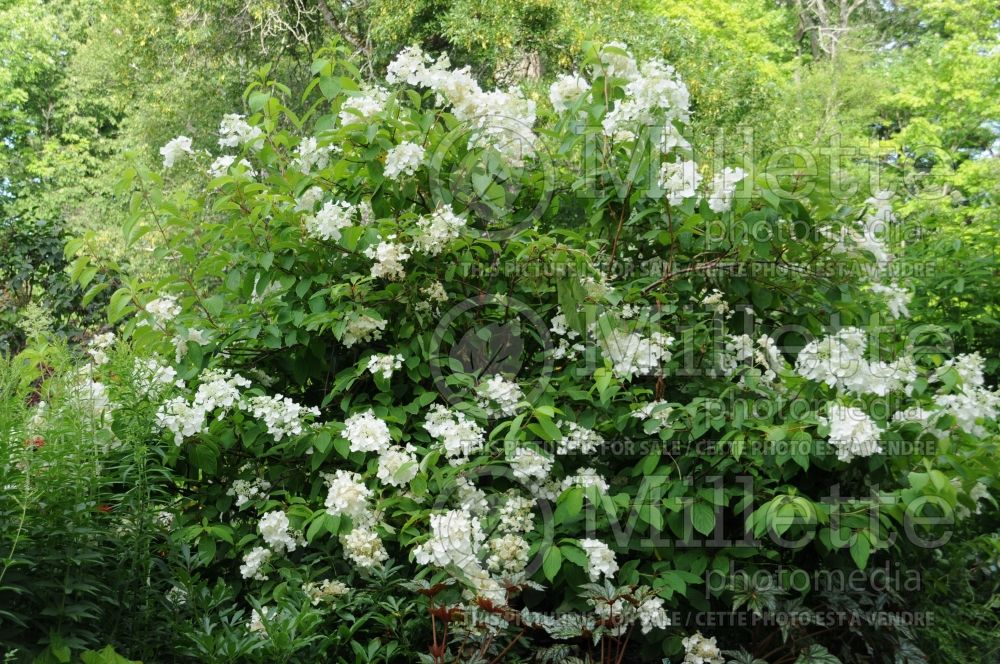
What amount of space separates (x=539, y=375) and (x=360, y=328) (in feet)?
2.11

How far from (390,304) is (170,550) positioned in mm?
1096

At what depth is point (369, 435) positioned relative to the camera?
2836 mm

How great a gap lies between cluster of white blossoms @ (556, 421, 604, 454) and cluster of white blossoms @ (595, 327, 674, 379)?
21 centimetres

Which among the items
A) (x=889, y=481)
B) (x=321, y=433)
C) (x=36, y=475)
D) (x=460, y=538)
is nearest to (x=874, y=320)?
(x=889, y=481)

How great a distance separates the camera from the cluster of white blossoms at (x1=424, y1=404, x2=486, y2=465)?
2.78 meters

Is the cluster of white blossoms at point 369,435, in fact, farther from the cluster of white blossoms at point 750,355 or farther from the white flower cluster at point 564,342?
the cluster of white blossoms at point 750,355

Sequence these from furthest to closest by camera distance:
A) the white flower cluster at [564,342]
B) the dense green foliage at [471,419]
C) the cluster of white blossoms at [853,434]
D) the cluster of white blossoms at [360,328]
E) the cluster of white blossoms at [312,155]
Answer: the cluster of white blossoms at [312,155] < the white flower cluster at [564,342] < the cluster of white blossoms at [360,328] < the cluster of white blossoms at [853,434] < the dense green foliage at [471,419]

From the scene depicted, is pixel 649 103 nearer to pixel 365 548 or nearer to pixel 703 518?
pixel 703 518

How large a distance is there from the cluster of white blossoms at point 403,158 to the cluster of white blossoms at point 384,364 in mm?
598

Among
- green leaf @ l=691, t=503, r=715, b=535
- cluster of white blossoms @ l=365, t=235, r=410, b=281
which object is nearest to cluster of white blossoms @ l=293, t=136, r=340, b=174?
cluster of white blossoms @ l=365, t=235, r=410, b=281

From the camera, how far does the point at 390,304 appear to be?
124 inches

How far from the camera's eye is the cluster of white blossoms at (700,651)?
2.72m

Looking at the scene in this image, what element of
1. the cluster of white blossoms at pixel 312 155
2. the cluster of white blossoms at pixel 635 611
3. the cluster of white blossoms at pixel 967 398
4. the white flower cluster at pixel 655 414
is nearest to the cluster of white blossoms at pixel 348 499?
the cluster of white blossoms at pixel 635 611

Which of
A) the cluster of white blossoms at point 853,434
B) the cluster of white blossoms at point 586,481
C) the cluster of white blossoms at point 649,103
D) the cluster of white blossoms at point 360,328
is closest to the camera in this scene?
the cluster of white blossoms at point 853,434
